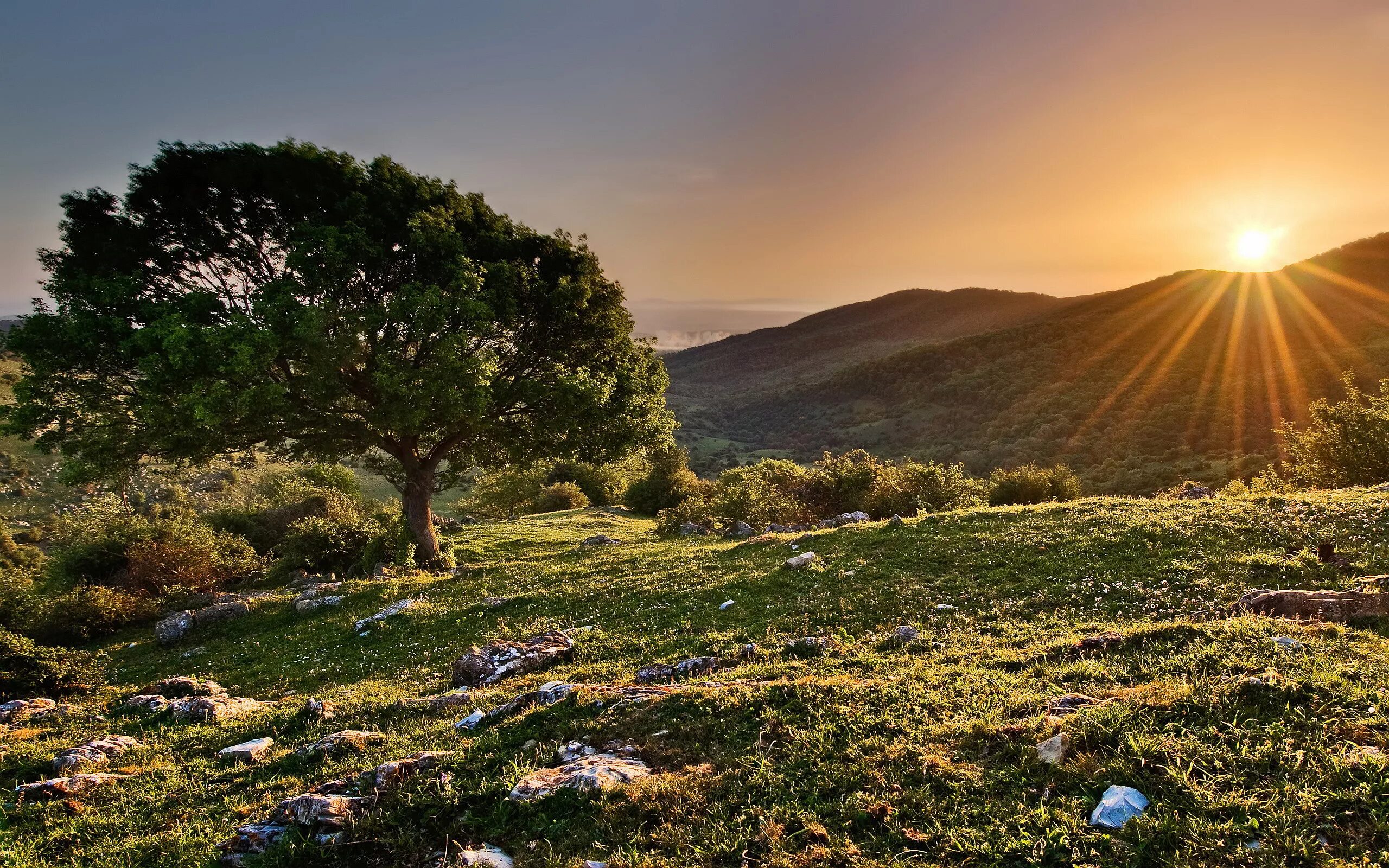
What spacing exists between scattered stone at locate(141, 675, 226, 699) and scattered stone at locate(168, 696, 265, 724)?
704mm

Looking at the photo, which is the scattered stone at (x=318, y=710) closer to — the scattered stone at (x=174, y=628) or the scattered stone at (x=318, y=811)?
the scattered stone at (x=318, y=811)

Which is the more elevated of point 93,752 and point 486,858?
point 93,752

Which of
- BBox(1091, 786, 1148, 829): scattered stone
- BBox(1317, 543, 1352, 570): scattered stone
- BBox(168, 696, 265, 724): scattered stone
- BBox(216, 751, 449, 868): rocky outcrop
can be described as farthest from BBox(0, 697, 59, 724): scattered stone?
BBox(1317, 543, 1352, 570): scattered stone

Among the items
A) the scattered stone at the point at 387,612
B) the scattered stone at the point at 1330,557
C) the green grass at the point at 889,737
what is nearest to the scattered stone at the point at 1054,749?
the green grass at the point at 889,737

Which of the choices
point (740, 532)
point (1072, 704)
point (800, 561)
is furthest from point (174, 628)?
point (1072, 704)

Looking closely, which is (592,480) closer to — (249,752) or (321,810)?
(249,752)

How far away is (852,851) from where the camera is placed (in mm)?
4289

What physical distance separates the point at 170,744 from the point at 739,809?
352 inches

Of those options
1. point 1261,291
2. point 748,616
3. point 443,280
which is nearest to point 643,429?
point 443,280

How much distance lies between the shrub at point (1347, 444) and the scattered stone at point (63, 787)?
1543 inches

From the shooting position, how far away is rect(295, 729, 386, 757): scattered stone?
709cm

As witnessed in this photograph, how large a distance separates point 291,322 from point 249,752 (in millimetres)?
12450

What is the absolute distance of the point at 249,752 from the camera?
24.5 feet

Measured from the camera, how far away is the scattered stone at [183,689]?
10.9 m
